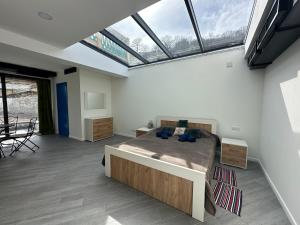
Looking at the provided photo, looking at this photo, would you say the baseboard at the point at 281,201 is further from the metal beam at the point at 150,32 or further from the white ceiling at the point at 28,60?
the white ceiling at the point at 28,60

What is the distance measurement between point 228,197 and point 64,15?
3.44 meters

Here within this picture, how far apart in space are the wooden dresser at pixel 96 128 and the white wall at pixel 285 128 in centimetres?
447

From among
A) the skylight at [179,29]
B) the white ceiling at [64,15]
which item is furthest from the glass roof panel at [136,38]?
the white ceiling at [64,15]

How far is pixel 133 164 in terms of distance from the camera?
6.77 feet

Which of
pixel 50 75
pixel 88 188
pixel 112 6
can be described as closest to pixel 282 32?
pixel 112 6

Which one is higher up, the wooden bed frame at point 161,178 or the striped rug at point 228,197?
the wooden bed frame at point 161,178

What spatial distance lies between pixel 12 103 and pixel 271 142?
7.54m

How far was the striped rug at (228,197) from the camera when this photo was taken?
1.72 m

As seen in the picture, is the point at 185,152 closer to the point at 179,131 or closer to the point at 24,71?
the point at 179,131

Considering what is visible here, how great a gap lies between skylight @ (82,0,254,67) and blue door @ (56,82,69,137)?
246cm

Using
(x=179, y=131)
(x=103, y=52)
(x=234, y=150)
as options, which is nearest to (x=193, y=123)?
(x=179, y=131)

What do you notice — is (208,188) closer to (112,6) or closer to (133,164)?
(133,164)

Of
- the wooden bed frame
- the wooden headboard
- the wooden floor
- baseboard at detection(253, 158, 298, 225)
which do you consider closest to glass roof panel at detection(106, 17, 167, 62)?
the wooden headboard

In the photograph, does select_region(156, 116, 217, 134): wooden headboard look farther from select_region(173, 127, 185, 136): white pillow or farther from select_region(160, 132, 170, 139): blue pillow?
select_region(160, 132, 170, 139): blue pillow
